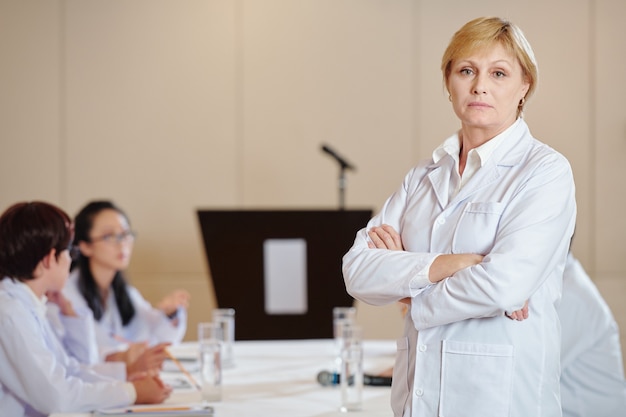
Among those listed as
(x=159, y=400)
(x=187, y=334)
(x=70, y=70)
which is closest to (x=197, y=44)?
(x=70, y=70)

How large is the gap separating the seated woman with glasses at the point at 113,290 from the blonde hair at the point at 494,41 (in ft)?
7.42

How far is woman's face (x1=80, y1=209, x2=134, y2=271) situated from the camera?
3.95 m

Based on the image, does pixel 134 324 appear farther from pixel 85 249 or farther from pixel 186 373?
pixel 186 373

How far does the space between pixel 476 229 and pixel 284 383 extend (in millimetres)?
1127

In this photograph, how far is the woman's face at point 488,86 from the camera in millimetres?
1906

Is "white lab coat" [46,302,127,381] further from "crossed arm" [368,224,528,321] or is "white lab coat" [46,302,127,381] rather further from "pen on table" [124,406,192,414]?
"crossed arm" [368,224,528,321]

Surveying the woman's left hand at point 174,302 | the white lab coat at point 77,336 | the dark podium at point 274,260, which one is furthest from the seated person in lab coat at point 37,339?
the dark podium at point 274,260

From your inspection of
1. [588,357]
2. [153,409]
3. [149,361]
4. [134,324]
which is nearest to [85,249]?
[134,324]

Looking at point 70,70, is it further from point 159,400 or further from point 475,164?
point 475,164

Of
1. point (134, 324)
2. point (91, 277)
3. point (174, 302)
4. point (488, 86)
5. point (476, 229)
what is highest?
point (488, 86)

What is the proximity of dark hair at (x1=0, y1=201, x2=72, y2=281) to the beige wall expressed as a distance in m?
3.15

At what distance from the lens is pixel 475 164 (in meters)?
1.98

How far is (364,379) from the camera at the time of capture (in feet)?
8.89

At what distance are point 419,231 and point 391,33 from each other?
4.04 m
